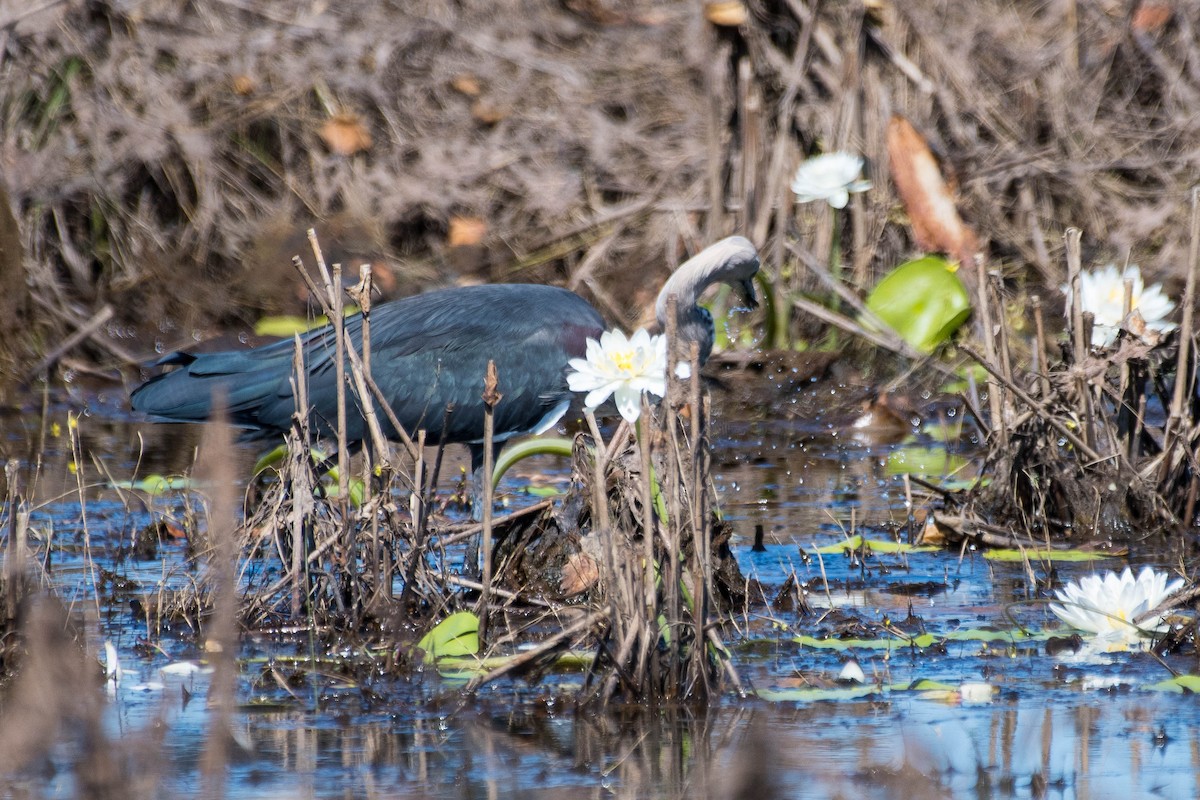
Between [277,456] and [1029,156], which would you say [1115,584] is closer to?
[277,456]

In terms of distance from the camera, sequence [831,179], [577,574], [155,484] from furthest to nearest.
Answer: [831,179] → [155,484] → [577,574]

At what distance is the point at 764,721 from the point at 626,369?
1124 mm

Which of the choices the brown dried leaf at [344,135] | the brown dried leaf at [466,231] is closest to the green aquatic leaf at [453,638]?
the brown dried leaf at [466,231]

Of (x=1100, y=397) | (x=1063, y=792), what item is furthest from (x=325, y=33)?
(x=1063, y=792)

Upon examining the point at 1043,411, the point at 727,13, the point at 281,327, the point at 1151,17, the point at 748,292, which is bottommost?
the point at 1043,411

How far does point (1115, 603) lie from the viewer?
3.92m

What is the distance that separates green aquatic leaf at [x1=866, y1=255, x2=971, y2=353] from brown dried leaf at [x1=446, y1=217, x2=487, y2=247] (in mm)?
2943

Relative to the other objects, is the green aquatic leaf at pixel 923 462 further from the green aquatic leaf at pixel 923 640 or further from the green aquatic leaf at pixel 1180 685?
the green aquatic leaf at pixel 1180 685

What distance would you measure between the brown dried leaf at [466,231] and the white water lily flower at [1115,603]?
6.55m

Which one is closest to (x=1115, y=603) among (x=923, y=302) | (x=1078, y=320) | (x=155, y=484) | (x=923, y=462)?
(x=1078, y=320)

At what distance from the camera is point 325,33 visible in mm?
10844

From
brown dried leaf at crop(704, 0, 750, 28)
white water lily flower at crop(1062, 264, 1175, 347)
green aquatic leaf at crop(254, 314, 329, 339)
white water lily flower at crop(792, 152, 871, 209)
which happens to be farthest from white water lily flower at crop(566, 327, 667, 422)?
green aquatic leaf at crop(254, 314, 329, 339)

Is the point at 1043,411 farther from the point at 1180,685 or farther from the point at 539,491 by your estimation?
the point at 539,491

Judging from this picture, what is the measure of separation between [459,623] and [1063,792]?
1571mm
